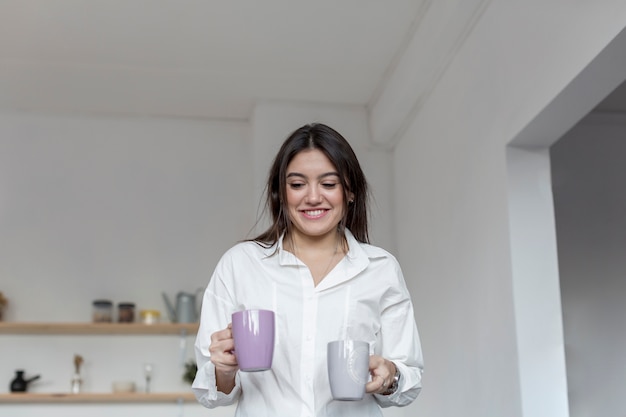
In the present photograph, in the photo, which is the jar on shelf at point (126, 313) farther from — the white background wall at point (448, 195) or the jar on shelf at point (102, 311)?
the white background wall at point (448, 195)

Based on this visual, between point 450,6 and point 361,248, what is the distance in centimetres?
192

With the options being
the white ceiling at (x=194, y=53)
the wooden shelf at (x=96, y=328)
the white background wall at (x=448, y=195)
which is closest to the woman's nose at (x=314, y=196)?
the white background wall at (x=448, y=195)

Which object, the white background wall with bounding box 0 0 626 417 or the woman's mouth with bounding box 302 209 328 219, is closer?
the woman's mouth with bounding box 302 209 328 219

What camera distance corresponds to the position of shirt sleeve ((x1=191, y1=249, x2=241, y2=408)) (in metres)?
1.40

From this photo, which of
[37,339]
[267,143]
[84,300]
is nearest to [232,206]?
[267,143]

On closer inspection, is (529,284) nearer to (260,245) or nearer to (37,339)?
(260,245)

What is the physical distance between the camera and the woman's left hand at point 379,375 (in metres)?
1.34

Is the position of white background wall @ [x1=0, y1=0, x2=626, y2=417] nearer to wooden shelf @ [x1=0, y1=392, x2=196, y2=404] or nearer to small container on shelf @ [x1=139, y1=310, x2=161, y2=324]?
wooden shelf @ [x1=0, y1=392, x2=196, y2=404]

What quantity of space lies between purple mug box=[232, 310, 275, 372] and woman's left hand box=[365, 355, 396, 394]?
0.52 feet

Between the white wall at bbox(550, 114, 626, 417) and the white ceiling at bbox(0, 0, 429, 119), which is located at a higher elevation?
the white ceiling at bbox(0, 0, 429, 119)

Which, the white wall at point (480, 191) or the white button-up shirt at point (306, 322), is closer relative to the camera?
the white button-up shirt at point (306, 322)

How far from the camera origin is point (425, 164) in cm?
390

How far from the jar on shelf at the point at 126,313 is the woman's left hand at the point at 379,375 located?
295 cm

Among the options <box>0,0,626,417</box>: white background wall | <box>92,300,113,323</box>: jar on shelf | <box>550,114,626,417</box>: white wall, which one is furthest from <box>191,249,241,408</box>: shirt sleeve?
<box>550,114,626,417</box>: white wall
